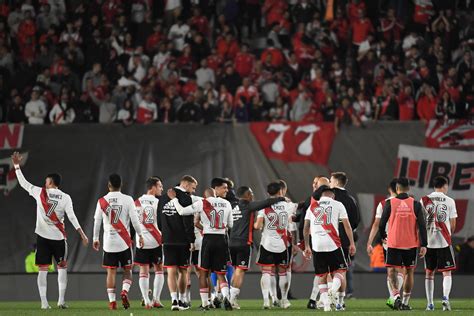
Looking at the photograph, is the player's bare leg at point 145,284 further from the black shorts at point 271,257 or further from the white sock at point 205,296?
the black shorts at point 271,257

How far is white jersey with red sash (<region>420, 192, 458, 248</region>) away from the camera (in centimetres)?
2130

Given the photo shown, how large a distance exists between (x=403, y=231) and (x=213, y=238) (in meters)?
3.29

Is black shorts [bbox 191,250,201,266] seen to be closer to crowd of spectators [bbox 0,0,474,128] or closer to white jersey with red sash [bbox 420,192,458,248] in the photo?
white jersey with red sash [bbox 420,192,458,248]

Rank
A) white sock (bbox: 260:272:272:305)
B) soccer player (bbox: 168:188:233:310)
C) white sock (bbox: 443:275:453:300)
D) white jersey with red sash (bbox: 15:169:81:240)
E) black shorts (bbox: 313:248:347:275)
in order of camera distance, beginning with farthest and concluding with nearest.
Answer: white sock (bbox: 260:272:272:305) → white jersey with red sash (bbox: 15:169:81:240) → white sock (bbox: 443:275:453:300) → soccer player (bbox: 168:188:233:310) → black shorts (bbox: 313:248:347:275)

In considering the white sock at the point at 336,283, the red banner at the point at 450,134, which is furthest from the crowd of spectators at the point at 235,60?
the white sock at the point at 336,283

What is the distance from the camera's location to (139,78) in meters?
31.8

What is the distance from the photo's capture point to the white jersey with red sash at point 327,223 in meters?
19.8

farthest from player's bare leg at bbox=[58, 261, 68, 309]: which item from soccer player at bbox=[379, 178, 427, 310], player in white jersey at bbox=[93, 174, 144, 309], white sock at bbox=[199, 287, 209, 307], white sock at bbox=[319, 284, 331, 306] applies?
soccer player at bbox=[379, 178, 427, 310]

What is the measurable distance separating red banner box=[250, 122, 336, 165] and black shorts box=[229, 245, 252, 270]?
598 centimetres

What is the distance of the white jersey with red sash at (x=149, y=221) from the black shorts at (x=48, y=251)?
1.55 meters

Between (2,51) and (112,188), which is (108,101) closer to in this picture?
(2,51)

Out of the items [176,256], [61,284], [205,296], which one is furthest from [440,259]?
[61,284]

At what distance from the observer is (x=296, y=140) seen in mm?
28031

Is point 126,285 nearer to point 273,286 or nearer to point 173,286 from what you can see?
point 173,286
